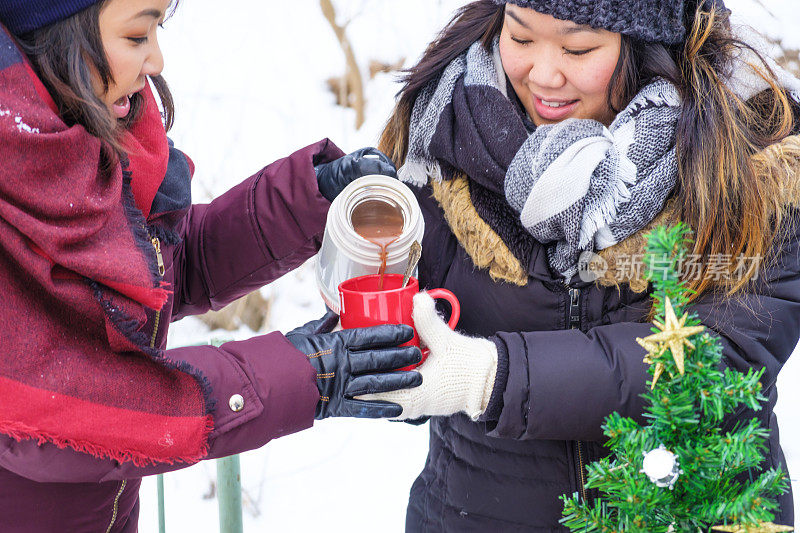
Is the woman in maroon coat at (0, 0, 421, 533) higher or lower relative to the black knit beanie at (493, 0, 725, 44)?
lower

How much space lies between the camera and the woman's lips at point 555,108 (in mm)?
1396

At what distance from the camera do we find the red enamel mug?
120cm

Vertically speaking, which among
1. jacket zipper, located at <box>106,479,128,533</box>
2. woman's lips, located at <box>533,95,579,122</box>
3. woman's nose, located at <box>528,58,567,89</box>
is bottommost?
jacket zipper, located at <box>106,479,128,533</box>

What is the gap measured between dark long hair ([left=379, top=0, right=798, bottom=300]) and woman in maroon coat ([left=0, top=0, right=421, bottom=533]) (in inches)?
21.1

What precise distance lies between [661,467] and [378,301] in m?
0.51

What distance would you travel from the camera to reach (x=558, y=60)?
133 centimetres

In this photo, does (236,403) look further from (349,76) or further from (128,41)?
(349,76)

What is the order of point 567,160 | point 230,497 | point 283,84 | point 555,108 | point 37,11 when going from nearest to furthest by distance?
point 37,11
point 567,160
point 555,108
point 230,497
point 283,84

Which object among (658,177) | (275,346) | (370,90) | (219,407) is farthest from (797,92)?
(370,90)

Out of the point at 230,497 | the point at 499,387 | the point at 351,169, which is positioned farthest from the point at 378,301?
the point at 230,497

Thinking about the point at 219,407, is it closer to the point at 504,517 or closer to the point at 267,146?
the point at 504,517

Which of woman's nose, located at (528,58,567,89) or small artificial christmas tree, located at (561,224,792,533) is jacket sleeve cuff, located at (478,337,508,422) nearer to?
small artificial christmas tree, located at (561,224,792,533)

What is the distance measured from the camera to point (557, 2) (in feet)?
4.06

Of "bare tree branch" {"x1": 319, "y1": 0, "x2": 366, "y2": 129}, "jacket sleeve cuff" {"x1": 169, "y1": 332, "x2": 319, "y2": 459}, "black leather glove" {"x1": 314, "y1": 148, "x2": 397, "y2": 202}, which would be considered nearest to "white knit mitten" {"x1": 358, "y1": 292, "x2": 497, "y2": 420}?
"jacket sleeve cuff" {"x1": 169, "y1": 332, "x2": 319, "y2": 459}
